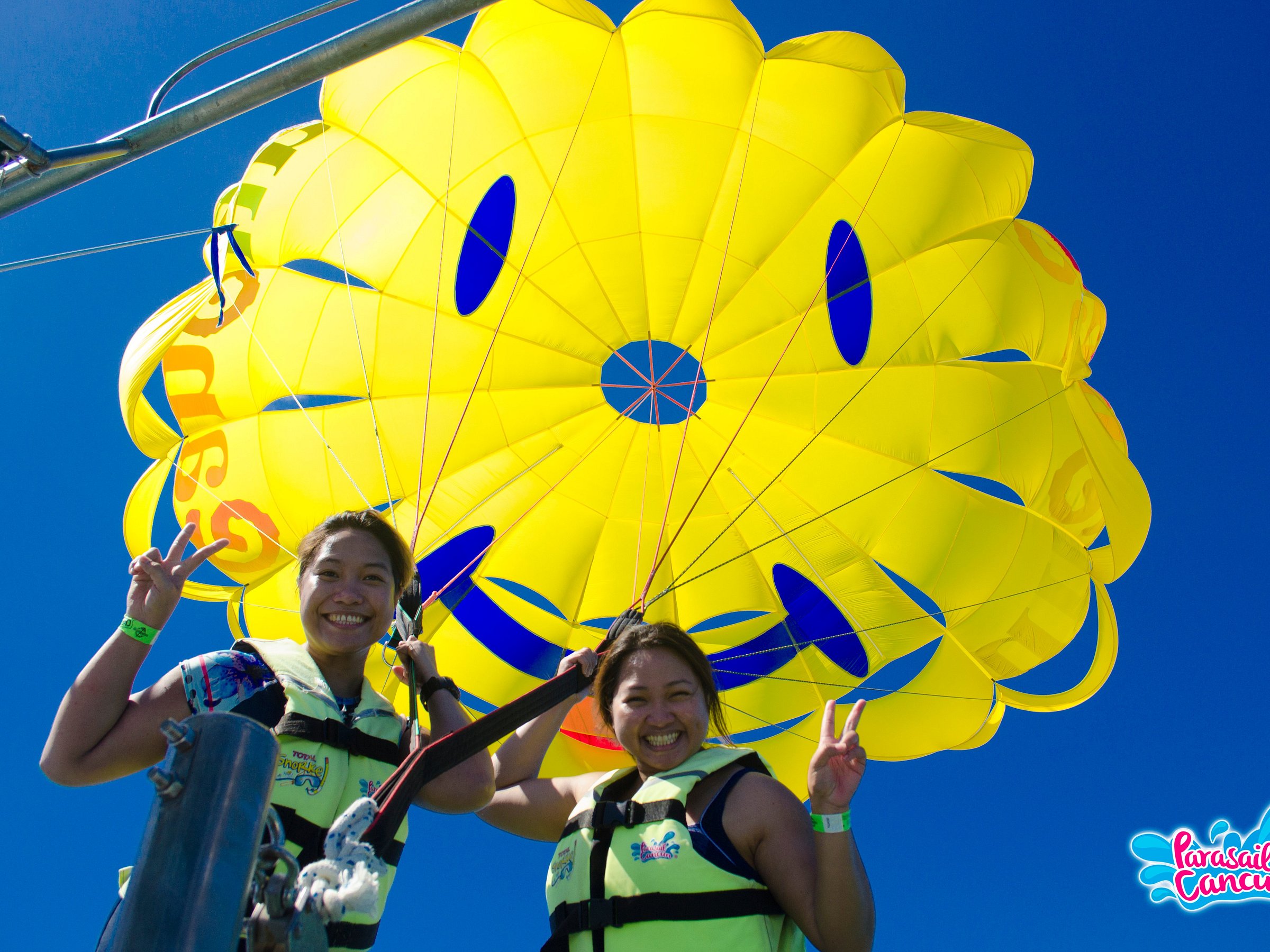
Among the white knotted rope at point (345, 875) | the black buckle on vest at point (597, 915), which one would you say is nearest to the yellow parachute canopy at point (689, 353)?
the black buckle on vest at point (597, 915)

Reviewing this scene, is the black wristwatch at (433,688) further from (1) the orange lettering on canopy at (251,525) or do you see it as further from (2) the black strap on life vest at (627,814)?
(1) the orange lettering on canopy at (251,525)

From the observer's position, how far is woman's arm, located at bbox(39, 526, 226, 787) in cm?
218

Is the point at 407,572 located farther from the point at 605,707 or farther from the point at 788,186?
the point at 788,186

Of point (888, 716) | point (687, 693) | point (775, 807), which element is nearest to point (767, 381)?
point (888, 716)

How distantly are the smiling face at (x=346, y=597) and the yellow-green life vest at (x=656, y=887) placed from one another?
2.56 ft

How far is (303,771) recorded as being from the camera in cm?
262

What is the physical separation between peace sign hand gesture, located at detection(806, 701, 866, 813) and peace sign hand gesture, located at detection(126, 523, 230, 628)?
4.60 ft

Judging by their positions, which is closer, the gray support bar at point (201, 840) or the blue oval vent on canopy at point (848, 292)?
the gray support bar at point (201, 840)

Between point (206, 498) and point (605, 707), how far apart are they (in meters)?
3.63

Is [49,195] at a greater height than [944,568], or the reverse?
[944,568]

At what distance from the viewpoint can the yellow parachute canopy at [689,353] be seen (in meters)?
5.72

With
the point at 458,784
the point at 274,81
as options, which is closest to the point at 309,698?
the point at 458,784

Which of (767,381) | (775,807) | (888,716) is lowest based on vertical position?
(775,807)

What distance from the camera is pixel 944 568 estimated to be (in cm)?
593
